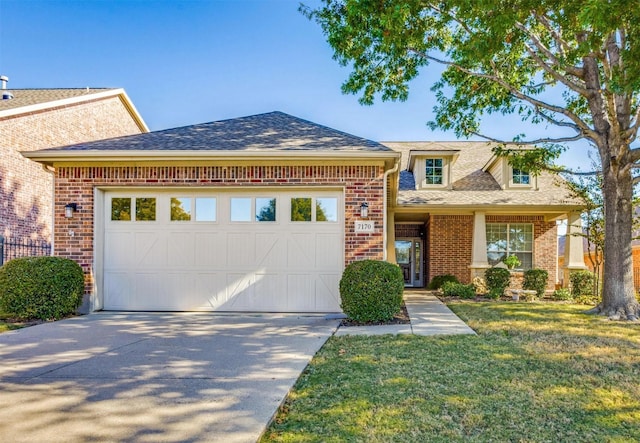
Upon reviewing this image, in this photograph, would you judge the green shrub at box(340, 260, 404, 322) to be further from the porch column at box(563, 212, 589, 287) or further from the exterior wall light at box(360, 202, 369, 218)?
the porch column at box(563, 212, 589, 287)

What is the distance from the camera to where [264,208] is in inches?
334

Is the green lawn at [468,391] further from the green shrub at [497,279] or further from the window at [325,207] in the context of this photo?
the green shrub at [497,279]

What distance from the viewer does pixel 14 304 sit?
7242 mm

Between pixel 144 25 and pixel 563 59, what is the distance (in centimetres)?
1163

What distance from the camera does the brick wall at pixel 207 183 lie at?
8055 mm

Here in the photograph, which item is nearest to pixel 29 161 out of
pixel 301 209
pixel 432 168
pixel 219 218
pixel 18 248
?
pixel 18 248

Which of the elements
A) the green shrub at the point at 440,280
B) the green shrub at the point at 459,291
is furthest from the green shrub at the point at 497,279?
the green shrub at the point at 440,280

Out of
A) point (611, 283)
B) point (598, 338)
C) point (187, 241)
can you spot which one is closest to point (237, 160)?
point (187, 241)

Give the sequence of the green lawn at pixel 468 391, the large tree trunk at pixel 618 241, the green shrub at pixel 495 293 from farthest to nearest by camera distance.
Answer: the green shrub at pixel 495 293 < the large tree trunk at pixel 618 241 < the green lawn at pixel 468 391

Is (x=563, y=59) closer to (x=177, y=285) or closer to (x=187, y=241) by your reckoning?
(x=187, y=241)

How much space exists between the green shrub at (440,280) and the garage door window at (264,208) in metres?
7.88

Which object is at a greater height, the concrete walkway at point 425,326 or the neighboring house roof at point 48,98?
the neighboring house roof at point 48,98

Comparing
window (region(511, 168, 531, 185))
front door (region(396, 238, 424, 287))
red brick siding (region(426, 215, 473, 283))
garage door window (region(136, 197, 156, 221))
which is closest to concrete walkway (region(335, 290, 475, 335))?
garage door window (region(136, 197, 156, 221))

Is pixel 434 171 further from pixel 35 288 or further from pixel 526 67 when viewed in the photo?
pixel 35 288
